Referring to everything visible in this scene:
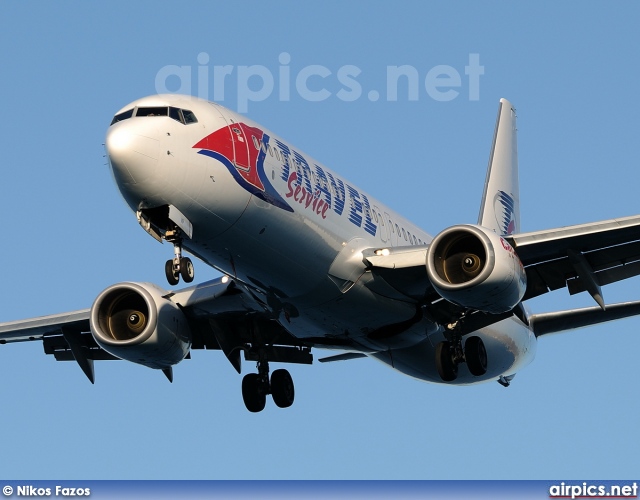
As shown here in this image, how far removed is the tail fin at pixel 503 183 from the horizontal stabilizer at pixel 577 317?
17.3ft

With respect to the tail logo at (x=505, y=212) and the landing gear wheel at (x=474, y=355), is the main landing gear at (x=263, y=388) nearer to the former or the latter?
the landing gear wheel at (x=474, y=355)

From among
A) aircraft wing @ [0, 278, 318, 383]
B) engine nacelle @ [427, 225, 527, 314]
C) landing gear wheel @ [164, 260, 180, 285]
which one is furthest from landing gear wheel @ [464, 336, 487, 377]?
landing gear wheel @ [164, 260, 180, 285]

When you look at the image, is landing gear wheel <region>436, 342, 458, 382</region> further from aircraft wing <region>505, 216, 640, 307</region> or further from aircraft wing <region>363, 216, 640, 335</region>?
aircraft wing <region>505, 216, 640, 307</region>

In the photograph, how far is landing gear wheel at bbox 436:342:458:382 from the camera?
105 ft

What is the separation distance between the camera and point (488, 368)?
35469mm

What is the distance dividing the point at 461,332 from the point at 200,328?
24.1 ft

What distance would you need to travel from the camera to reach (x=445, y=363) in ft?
105

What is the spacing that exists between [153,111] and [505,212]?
19.5 metres

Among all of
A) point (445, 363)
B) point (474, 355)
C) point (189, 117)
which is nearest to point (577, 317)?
point (474, 355)

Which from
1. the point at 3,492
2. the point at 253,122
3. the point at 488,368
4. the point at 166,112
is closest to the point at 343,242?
the point at 253,122

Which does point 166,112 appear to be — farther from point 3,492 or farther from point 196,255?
point 3,492

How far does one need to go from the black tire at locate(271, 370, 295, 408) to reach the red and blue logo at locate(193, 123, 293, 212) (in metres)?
Result: 8.37

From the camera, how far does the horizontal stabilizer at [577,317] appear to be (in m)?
33.1

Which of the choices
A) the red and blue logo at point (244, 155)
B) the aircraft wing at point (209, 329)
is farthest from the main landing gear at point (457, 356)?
the red and blue logo at point (244, 155)
